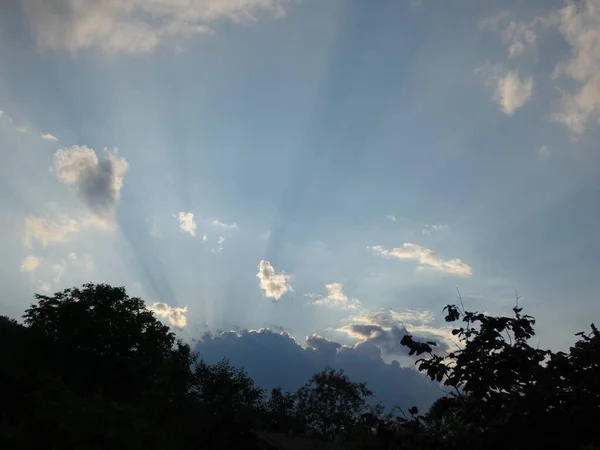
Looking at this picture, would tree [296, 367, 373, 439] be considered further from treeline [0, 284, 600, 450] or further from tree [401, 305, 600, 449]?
tree [401, 305, 600, 449]

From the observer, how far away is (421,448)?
16.9ft

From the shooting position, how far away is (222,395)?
65.8 metres

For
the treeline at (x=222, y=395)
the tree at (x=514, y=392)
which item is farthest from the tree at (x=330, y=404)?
the tree at (x=514, y=392)

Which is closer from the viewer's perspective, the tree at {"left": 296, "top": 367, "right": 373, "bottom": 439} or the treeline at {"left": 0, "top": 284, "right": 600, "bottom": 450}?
the treeline at {"left": 0, "top": 284, "right": 600, "bottom": 450}

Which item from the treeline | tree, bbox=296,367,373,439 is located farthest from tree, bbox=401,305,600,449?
tree, bbox=296,367,373,439

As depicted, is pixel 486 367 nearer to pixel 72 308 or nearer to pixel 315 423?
pixel 72 308

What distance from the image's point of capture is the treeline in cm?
523

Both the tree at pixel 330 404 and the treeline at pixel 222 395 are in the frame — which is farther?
the tree at pixel 330 404

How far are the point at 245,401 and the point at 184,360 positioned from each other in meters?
15.1

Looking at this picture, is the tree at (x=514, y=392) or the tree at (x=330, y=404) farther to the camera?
the tree at (x=330, y=404)

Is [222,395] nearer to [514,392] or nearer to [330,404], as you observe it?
[330,404]

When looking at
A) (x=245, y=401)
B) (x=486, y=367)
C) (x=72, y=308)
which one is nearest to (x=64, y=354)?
(x=72, y=308)

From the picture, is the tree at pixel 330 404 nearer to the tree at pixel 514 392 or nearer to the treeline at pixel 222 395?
the treeline at pixel 222 395

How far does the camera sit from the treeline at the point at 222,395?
523 cm
